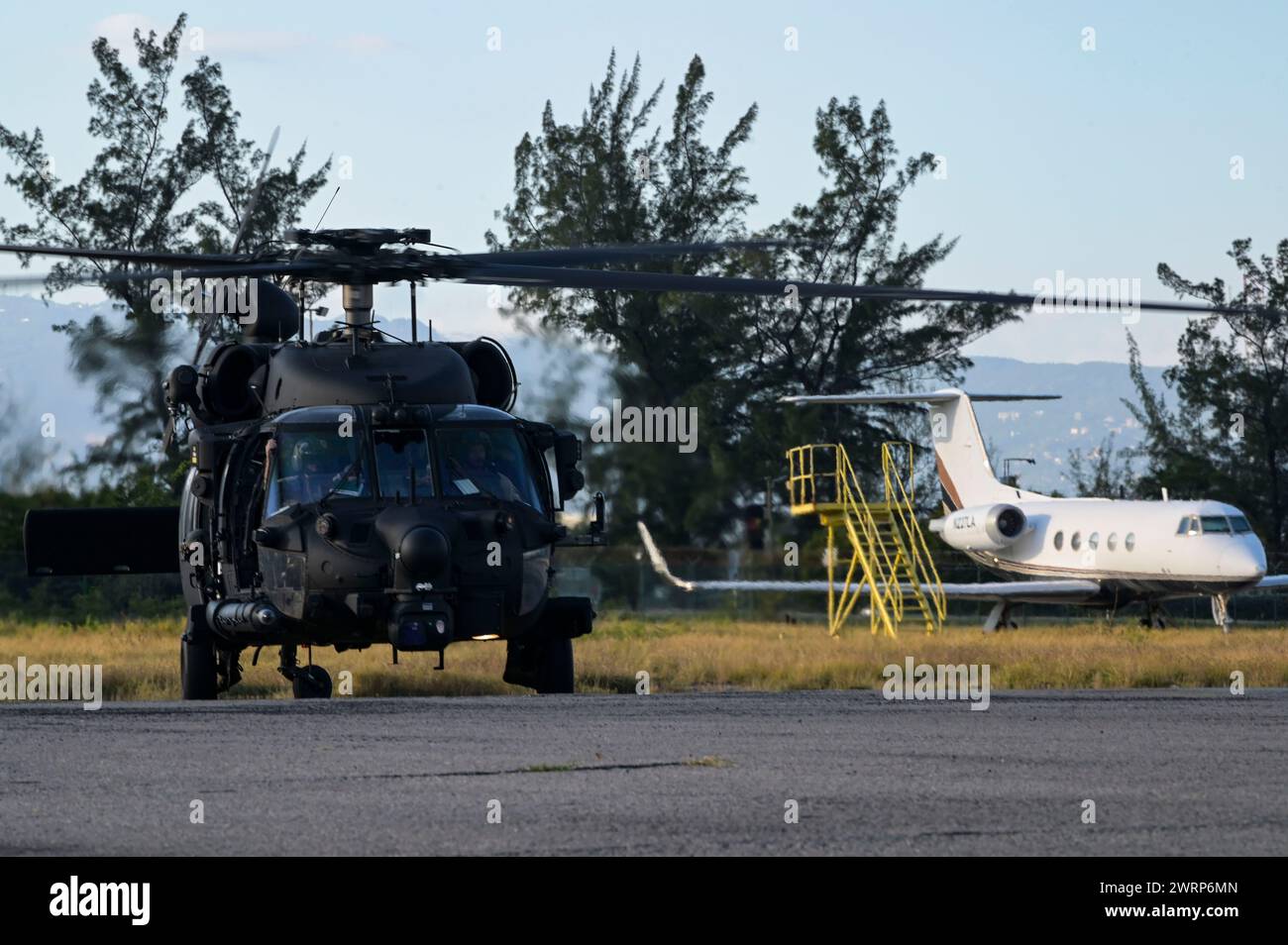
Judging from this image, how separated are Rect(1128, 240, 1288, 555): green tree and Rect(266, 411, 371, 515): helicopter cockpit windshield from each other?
140 feet

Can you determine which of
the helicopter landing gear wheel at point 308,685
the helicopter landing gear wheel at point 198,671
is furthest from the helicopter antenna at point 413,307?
the helicopter landing gear wheel at point 308,685

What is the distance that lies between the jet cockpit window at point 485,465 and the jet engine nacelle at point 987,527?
2640cm

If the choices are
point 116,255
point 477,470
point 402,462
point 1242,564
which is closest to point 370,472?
point 402,462

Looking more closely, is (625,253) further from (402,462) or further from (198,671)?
(198,671)

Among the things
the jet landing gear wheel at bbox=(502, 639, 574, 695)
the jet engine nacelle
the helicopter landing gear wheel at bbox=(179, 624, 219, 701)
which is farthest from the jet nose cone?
the helicopter landing gear wheel at bbox=(179, 624, 219, 701)

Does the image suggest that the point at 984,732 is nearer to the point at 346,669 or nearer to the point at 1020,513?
the point at 346,669

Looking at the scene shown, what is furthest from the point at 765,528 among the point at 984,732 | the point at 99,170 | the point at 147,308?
the point at 984,732

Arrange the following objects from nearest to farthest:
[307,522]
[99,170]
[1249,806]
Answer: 1. [1249,806]
2. [307,522]
3. [99,170]

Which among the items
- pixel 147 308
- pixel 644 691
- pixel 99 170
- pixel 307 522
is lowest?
pixel 644 691

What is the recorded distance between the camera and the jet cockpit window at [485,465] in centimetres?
1825

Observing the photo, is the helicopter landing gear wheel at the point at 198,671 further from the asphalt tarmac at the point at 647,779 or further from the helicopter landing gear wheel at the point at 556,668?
the helicopter landing gear wheel at the point at 556,668

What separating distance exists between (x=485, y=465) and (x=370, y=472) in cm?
102

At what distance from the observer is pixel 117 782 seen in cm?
1135
